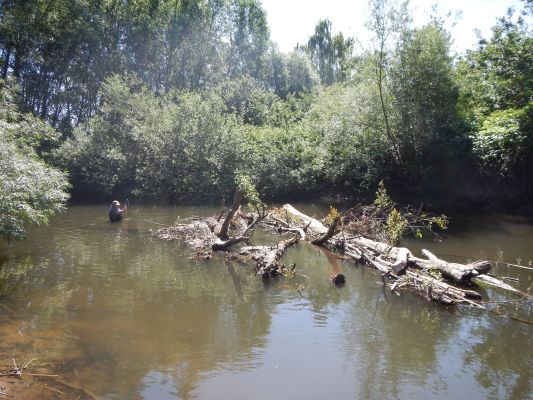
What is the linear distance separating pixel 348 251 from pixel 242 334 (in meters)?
6.01

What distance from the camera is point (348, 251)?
1271 cm

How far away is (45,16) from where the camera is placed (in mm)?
32875

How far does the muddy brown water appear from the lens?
5789 millimetres

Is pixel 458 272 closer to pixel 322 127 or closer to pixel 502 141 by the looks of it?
pixel 502 141

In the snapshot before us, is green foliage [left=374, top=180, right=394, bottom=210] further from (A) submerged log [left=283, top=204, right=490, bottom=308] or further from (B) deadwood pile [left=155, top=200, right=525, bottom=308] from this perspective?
(A) submerged log [left=283, top=204, right=490, bottom=308]

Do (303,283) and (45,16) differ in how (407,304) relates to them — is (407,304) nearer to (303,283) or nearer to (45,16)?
(303,283)

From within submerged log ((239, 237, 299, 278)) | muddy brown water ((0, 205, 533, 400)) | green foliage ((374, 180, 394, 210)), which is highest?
green foliage ((374, 180, 394, 210))

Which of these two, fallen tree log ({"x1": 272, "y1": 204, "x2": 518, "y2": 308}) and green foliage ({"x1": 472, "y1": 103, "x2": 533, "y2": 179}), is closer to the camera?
fallen tree log ({"x1": 272, "y1": 204, "x2": 518, "y2": 308})

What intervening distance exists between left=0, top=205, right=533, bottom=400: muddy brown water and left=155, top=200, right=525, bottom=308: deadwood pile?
37cm

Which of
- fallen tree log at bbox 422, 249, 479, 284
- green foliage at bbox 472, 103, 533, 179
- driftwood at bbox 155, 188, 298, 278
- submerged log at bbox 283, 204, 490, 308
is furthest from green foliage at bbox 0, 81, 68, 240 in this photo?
green foliage at bbox 472, 103, 533, 179

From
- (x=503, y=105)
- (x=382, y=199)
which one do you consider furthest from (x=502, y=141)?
(x=382, y=199)

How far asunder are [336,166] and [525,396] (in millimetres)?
19288

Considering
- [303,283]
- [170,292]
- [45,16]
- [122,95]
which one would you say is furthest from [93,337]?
[45,16]

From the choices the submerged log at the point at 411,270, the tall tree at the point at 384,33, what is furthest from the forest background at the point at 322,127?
the submerged log at the point at 411,270
